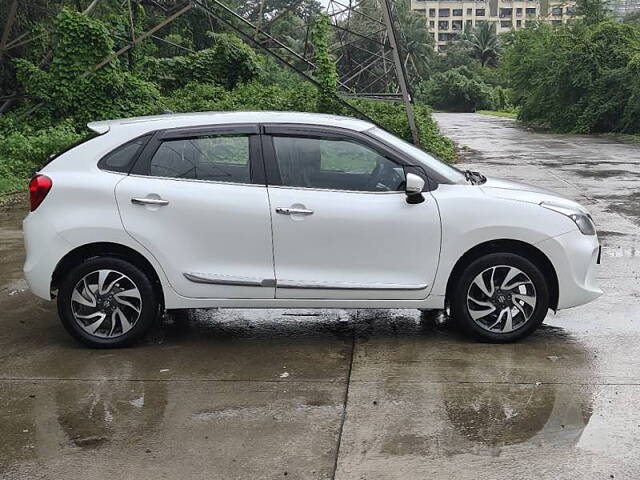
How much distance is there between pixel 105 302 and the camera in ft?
20.0

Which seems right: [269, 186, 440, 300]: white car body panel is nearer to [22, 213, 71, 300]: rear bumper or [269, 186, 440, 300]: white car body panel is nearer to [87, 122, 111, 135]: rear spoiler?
[87, 122, 111, 135]: rear spoiler

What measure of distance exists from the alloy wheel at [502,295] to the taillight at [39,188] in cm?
313

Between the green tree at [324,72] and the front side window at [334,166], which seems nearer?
the front side window at [334,166]

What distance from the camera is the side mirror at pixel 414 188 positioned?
5961 mm

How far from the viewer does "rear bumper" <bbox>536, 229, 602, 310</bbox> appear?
611 cm

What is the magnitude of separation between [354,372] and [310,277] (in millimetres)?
809

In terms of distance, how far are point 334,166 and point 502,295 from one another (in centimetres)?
155

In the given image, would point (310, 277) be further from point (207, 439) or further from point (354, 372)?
point (207, 439)

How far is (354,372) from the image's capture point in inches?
223

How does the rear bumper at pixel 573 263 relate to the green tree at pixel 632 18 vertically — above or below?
below

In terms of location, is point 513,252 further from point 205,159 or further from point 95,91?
point 95,91

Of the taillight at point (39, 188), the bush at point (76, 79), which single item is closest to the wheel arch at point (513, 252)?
the taillight at point (39, 188)

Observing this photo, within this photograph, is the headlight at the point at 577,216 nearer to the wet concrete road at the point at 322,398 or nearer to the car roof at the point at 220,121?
the wet concrete road at the point at 322,398

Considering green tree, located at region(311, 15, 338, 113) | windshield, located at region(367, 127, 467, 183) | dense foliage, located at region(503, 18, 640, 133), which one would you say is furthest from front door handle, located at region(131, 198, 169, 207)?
dense foliage, located at region(503, 18, 640, 133)
